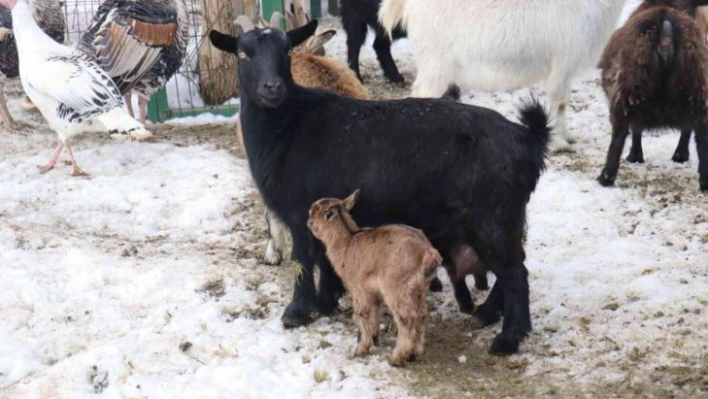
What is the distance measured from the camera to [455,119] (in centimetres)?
441

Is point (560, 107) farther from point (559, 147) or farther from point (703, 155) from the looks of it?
point (703, 155)

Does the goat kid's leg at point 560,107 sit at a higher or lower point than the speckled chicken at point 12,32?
lower

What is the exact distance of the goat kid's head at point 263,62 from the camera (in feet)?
14.7

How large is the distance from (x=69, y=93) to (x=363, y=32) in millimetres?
3893

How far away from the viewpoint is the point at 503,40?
6969mm

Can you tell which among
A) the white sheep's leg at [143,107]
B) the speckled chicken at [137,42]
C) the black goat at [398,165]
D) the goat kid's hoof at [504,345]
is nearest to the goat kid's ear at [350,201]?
the black goat at [398,165]

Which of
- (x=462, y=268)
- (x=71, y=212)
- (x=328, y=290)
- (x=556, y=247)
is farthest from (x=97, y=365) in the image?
(x=556, y=247)

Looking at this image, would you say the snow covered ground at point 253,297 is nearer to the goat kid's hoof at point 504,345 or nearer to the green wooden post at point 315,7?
the goat kid's hoof at point 504,345

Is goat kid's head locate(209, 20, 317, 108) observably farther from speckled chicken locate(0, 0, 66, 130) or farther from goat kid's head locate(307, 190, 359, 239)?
speckled chicken locate(0, 0, 66, 130)

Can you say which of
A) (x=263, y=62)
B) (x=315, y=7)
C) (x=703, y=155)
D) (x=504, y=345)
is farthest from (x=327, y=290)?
(x=315, y=7)

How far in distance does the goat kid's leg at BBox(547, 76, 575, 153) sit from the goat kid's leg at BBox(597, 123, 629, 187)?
33.2 inches

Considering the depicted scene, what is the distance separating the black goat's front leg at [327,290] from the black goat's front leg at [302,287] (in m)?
0.09

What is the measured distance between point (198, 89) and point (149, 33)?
1.39 meters

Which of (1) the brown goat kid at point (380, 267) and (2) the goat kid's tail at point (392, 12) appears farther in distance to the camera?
(2) the goat kid's tail at point (392, 12)
